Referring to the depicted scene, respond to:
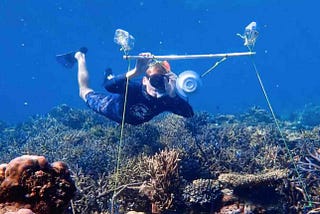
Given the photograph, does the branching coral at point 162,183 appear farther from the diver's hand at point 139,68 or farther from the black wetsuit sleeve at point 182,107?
the diver's hand at point 139,68

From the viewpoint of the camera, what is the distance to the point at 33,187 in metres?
3.27

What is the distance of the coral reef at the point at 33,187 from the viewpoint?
3.21 metres

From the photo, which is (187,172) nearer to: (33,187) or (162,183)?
(162,183)

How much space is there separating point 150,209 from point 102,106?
405 centimetres

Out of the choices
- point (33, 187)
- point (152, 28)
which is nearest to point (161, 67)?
point (33, 187)

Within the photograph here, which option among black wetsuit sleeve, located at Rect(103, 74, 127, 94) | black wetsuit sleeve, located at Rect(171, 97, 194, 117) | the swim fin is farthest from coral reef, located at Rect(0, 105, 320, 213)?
the swim fin

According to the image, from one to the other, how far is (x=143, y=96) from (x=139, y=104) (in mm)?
287

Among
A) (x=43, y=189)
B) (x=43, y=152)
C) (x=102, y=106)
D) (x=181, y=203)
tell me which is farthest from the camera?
(x=43, y=152)

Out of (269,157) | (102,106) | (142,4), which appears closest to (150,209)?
(269,157)

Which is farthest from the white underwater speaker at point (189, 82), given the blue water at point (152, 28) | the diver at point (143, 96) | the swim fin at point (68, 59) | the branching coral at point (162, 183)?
the blue water at point (152, 28)

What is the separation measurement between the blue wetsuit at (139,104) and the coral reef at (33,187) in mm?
3820

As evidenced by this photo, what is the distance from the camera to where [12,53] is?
93.0 m

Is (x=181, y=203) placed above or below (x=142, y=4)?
below

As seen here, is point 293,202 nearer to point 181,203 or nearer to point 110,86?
point 181,203
